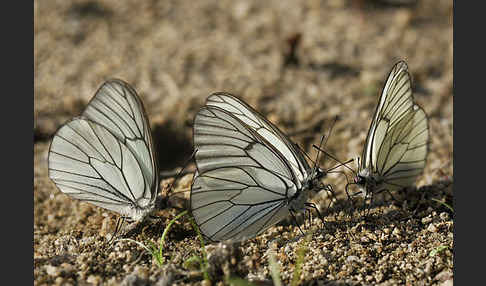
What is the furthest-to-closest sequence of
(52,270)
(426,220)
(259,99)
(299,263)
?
(259,99) < (426,220) < (52,270) < (299,263)

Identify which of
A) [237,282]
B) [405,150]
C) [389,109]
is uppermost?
[389,109]

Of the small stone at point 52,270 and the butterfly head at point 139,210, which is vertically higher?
the butterfly head at point 139,210

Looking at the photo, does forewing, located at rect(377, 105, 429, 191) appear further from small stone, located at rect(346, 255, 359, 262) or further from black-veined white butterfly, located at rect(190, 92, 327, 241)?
small stone, located at rect(346, 255, 359, 262)

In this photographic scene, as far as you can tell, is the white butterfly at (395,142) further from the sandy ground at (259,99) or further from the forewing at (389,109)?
the sandy ground at (259,99)

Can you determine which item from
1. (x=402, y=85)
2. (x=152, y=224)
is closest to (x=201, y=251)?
(x=152, y=224)

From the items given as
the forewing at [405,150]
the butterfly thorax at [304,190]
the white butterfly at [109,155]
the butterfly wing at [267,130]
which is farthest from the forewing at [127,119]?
the forewing at [405,150]

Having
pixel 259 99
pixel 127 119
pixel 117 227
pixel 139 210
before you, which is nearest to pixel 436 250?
pixel 139 210

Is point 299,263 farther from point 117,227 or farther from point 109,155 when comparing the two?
point 109,155
